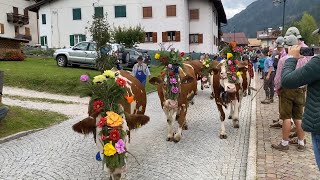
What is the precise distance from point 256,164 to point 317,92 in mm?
2807

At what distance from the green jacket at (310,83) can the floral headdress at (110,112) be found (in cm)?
221

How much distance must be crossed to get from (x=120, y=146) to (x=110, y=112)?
1.64 feet

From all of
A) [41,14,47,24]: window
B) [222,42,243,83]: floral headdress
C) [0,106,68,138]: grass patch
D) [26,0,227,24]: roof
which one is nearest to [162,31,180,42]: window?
[26,0,227,24]: roof

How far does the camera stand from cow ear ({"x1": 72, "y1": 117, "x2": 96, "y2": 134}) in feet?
16.4

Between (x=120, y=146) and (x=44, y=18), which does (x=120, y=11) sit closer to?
(x=44, y=18)

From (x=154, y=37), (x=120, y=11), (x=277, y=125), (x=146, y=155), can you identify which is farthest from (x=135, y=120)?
(x=120, y=11)

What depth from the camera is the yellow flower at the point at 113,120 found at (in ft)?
15.8

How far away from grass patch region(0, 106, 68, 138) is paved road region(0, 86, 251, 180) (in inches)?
18.2

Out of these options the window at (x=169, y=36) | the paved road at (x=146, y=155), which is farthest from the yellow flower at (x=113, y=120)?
the window at (x=169, y=36)

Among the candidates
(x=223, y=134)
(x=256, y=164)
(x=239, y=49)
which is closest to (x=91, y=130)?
(x=256, y=164)

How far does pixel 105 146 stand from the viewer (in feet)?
15.6

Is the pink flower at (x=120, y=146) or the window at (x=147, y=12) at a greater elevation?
the window at (x=147, y=12)

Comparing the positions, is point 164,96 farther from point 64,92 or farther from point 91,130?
point 64,92

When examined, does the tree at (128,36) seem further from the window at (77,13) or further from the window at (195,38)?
the window at (77,13)
